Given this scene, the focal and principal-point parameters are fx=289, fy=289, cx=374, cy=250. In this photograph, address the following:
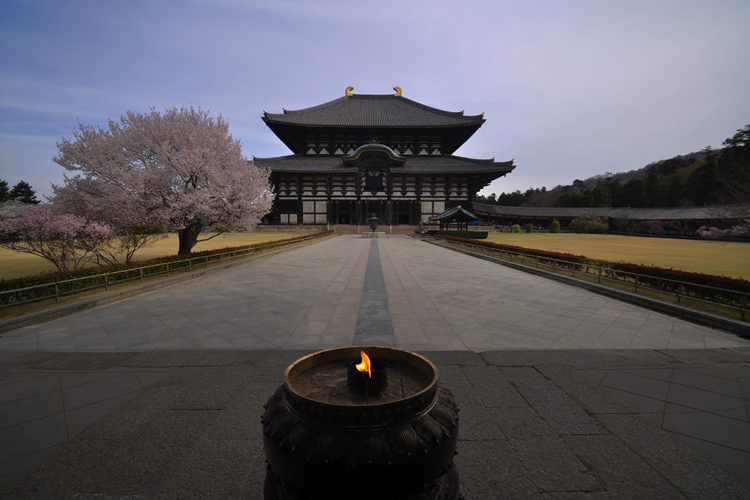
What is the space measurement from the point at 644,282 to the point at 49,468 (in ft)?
36.3

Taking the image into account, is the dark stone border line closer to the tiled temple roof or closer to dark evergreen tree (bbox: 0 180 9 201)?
the tiled temple roof

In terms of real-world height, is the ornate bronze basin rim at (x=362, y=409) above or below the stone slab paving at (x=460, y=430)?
above

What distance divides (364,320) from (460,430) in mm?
2946

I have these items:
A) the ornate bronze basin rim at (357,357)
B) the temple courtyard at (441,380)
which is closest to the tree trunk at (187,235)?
the temple courtyard at (441,380)

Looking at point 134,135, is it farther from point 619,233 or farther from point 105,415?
point 619,233

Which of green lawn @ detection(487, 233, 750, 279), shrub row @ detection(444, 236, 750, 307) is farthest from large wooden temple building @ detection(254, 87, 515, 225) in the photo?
shrub row @ detection(444, 236, 750, 307)

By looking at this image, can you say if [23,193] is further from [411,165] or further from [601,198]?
[601,198]

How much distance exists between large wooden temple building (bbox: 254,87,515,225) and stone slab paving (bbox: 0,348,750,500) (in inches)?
1270

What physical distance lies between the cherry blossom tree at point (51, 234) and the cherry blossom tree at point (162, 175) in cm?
111

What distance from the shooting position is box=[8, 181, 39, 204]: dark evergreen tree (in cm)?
3871

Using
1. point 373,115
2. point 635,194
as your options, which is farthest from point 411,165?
point 635,194

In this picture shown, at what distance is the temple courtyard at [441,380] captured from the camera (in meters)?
1.97

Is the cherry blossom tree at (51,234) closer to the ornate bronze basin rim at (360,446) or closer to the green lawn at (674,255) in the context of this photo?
the ornate bronze basin rim at (360,446)

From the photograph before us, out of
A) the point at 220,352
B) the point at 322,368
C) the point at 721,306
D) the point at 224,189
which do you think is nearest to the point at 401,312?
the point at 220,352
